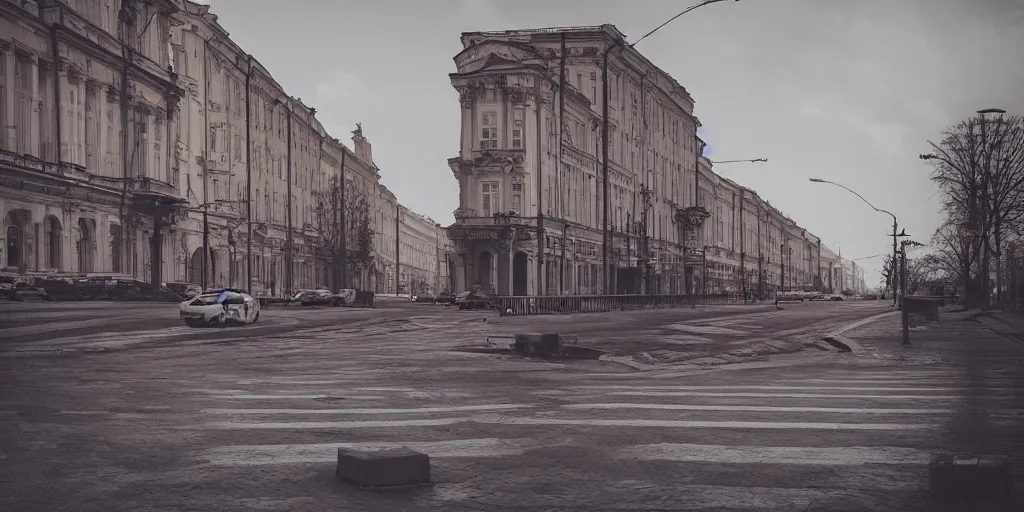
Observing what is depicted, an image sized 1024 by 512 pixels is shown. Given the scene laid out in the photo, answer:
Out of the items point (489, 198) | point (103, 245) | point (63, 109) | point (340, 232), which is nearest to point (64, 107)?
point (63, 109)

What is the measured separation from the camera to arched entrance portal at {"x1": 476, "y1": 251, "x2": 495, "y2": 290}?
222ft

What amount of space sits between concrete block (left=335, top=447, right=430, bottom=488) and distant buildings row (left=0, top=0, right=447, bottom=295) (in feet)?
62.0

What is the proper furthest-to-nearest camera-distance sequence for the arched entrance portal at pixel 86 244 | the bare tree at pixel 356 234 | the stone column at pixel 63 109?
the bare tree at pixel 356 234 < the arched entrance portal at pixel 86 244 < the stone column at pixel 63 109

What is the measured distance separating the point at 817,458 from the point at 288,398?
6.65 m

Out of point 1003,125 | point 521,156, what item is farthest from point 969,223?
point 521,156

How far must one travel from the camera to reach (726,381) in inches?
564

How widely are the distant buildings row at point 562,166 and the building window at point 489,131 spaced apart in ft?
0.23

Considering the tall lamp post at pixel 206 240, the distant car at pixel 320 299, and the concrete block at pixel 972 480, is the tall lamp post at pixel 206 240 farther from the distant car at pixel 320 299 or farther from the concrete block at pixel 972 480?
the concrete block at pixel 972 480

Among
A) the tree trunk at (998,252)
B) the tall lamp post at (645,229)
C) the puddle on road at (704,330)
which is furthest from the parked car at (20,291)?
the tall lamp post at (645,229)

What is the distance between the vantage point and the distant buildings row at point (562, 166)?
66.4 metres

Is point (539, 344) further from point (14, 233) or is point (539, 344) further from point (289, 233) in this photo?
point (289, 233)

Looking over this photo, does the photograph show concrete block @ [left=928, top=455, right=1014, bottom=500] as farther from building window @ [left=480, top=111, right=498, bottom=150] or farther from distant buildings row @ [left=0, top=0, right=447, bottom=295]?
building window @ [left=480, top=111, right=498, bottom=150]

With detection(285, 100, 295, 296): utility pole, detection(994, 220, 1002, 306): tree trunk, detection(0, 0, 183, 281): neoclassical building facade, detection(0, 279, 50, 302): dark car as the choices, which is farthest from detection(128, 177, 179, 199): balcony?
detection(994, 220, 1002, 306): tree trunk

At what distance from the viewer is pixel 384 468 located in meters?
6.32
